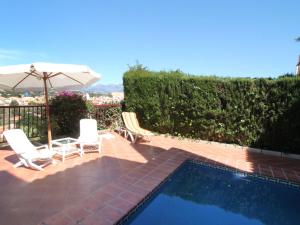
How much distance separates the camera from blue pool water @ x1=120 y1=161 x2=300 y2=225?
388 centimetres

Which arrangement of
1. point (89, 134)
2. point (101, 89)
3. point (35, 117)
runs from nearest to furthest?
point (89, 134)
point (35, 117)
point (101, 89)

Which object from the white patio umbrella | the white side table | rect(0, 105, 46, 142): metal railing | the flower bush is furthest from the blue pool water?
rect(0, 105, 46, 142): metal railing

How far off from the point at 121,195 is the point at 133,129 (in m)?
4.67

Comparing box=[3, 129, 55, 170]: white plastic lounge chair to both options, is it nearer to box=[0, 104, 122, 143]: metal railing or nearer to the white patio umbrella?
the white patio umbrella

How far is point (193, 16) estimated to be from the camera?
37.1 ft

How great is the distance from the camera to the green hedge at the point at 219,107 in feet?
24.0

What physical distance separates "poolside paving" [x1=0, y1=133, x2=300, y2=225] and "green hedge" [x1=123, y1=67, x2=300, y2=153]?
2.25 ft

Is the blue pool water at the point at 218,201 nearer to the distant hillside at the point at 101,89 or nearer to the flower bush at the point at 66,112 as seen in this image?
the distant hillside at the point at 101,89

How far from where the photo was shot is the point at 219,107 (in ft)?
27.8

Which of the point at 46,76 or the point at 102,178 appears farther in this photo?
the point at 46,76

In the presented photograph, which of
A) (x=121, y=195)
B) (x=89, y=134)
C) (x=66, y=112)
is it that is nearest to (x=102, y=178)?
(x=121, y=195)

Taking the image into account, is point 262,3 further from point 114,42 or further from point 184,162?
point 114,42

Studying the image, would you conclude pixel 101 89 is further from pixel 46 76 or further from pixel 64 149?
pixel 64 149

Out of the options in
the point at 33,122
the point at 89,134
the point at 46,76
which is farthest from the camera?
the point at 33,122
